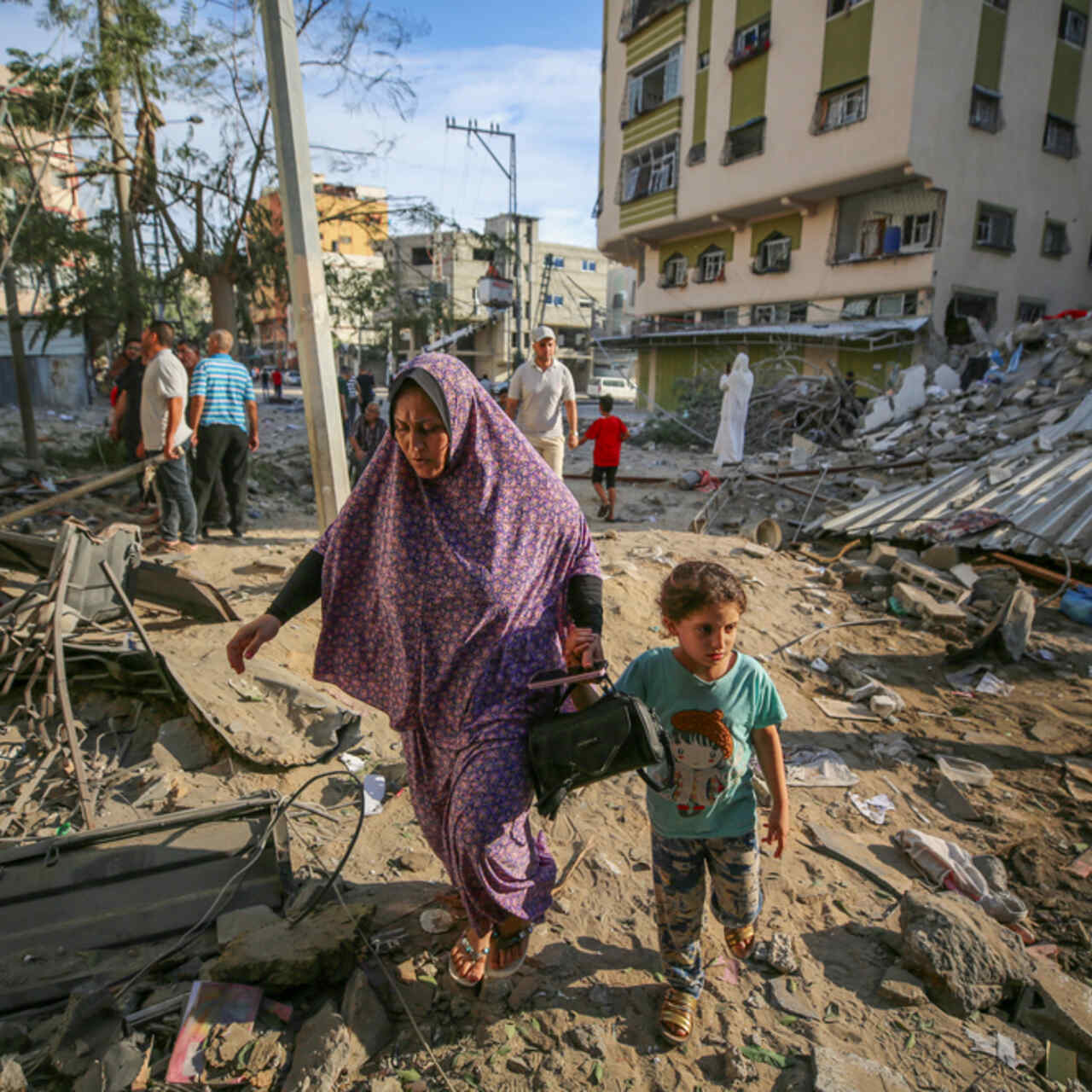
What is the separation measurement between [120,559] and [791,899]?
3.14 meters

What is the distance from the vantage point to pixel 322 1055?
65.4 inches

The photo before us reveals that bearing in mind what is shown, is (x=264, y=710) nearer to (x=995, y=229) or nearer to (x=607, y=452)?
(x=607, y=452)

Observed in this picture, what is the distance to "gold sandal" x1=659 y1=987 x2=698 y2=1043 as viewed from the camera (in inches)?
72.8

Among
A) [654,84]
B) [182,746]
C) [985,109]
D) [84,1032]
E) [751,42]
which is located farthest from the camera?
[654,84]

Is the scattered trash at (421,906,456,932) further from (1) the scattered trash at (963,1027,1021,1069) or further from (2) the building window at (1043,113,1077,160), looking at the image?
(2) the building window at (1043,113,1077,160)

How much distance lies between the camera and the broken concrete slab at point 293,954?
5.97 feet

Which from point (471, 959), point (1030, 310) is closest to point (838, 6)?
point (1030, 310)

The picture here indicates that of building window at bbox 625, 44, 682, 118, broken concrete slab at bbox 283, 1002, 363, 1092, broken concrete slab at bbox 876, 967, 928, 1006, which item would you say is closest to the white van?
Result: building window at bbox 625, 44, 682, 118

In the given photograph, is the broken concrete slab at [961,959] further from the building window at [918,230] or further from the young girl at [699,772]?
the building window at [918,230]

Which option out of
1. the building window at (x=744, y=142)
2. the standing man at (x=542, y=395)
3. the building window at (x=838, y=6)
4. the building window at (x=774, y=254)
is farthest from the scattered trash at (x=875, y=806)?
the building window at (x=744, y=142)

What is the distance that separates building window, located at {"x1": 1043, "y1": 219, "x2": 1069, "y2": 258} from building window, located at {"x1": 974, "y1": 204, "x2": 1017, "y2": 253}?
1.34 meters

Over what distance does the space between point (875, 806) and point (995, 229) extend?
16.0 metres

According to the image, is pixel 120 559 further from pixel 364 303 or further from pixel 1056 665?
pixel 364 303

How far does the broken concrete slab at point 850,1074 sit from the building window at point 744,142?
18.3 m
